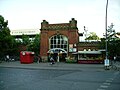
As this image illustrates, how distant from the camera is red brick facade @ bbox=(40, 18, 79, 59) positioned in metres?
55.3

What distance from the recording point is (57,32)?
56.5m

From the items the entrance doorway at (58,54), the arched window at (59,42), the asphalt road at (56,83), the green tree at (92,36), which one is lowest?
the asphalt road at (56,83)

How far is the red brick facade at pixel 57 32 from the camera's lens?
55344 millimetres

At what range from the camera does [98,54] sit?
4984cm

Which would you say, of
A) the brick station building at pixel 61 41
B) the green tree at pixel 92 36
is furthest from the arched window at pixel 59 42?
the green tree at pixel 92 36

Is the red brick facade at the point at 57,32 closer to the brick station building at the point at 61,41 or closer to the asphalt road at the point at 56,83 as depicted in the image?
the brick station building at the point at 61,41

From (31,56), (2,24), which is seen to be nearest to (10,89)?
(31,56)

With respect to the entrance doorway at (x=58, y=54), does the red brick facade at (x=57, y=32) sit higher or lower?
higher

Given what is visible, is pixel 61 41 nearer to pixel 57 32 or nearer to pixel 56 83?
pixel 57 32

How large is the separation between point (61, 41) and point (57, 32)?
255 cm

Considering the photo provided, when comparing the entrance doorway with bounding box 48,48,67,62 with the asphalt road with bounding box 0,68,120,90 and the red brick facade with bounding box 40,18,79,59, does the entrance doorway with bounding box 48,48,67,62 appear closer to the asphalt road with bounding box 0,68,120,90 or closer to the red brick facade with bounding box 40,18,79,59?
the red brick facade with bounding box 40,18,79,59

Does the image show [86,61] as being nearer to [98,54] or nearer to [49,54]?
[98,54]

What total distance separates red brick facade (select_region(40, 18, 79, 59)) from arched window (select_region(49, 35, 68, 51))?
841mm

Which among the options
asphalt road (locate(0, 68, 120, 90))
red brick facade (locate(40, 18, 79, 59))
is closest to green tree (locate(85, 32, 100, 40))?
red brick facade (locate(40, 18, 79, 59))
